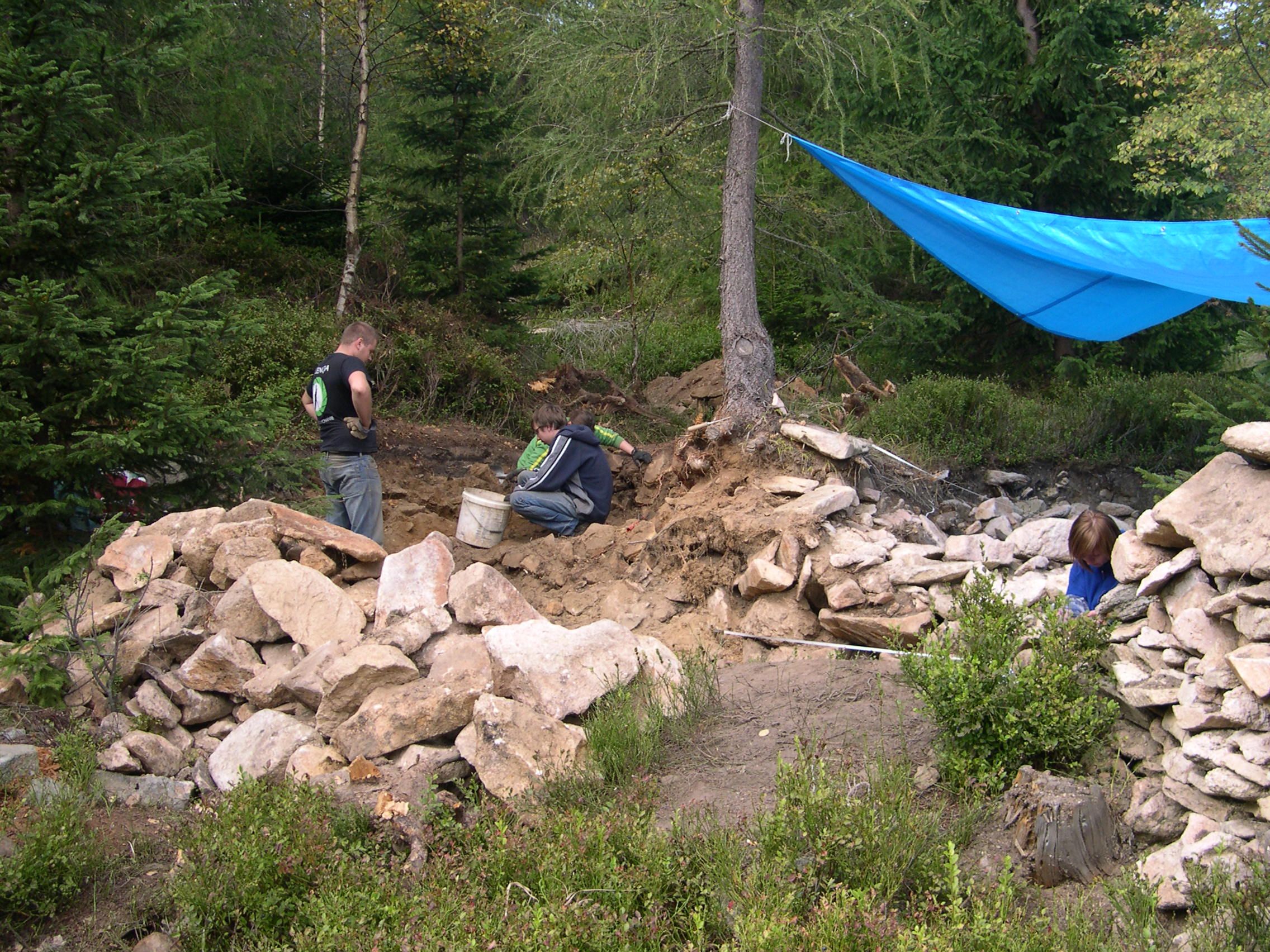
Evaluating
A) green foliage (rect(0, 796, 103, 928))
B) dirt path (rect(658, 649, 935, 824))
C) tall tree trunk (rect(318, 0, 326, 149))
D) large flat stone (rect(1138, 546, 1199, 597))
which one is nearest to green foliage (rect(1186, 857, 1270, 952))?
dirt path (rect(658, 649, 935, 824))

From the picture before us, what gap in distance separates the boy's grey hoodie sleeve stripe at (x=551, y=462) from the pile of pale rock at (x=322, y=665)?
1612 millimetres

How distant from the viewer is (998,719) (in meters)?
3.62

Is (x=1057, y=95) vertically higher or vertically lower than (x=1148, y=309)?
higher

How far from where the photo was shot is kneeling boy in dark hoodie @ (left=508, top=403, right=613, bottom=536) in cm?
712

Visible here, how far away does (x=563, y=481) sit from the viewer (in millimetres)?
7180

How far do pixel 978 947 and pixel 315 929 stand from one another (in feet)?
6.87

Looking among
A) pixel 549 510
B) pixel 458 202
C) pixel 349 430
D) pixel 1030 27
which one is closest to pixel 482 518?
pixel 549 510

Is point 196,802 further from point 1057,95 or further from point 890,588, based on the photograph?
point 1057,95

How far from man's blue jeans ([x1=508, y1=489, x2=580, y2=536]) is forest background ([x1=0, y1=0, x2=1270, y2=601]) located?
1.58 m

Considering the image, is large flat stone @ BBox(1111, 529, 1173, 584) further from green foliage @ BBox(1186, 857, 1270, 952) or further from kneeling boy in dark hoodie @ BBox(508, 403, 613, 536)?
kneeling boy in dark hoodie @ BBox(508, 403, 613, 536)

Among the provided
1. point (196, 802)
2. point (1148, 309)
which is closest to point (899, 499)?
point (1148, 309)

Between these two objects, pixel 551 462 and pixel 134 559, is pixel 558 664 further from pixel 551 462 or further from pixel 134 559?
pixel 551 462

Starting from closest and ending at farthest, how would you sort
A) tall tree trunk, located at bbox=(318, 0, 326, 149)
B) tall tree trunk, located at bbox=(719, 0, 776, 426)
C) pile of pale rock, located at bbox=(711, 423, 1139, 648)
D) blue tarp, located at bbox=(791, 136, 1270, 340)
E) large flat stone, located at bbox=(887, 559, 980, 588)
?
1. pile of pale rock, located at bbox=(711, 423, 1139, 648)
2. large flat stone, located at bbox=(887, 559, 980, 588)
3. blue tarp, located at bbox=(791, 136, 1270, 340)
4. tall tree trunk, located at bbox=(719, 0, 776, 426)
5. tall tree trunk, located at bbox=(318, 0, 326, 149)

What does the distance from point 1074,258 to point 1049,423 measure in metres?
2.28
